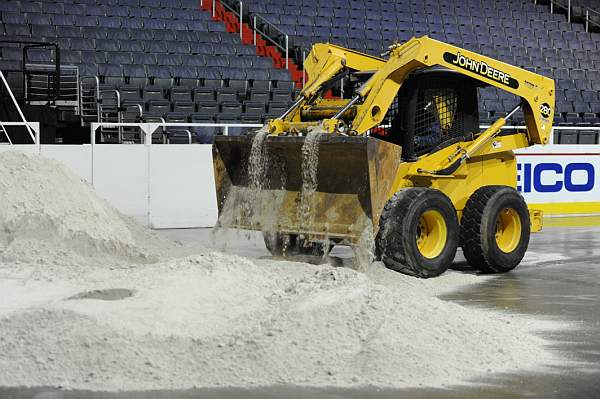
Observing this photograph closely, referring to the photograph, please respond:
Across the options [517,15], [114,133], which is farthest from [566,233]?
[517,15]

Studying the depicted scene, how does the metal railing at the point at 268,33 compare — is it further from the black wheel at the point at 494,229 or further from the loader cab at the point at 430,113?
the black wheel at the point at 494,229

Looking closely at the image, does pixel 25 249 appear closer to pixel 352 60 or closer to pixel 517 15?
pixel 352 60

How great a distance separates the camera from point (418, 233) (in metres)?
11.7

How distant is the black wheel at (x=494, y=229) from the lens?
39.9 feet

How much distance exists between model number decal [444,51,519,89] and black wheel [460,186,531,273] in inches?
52.0

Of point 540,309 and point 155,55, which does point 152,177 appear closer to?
point 155,55

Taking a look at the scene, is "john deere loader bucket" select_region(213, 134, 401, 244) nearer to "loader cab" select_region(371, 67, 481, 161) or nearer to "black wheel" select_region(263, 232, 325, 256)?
"black wheel" select_region(263, 232, 325, 256)

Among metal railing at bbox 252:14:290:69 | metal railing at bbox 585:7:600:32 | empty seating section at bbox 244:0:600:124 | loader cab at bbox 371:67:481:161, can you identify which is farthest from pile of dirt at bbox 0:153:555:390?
metal railing at bbox 585:7:600:32

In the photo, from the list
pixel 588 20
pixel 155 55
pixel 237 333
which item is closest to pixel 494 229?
pixel 237 333

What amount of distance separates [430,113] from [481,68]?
0.81 meters

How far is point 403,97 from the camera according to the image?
40.1 ft

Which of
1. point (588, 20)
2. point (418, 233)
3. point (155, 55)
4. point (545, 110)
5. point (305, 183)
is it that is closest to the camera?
point (305, 183)

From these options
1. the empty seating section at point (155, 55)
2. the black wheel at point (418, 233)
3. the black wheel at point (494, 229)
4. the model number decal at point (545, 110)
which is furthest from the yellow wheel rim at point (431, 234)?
the empty seating section at point (155, 55)

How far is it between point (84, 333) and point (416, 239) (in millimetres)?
5177
